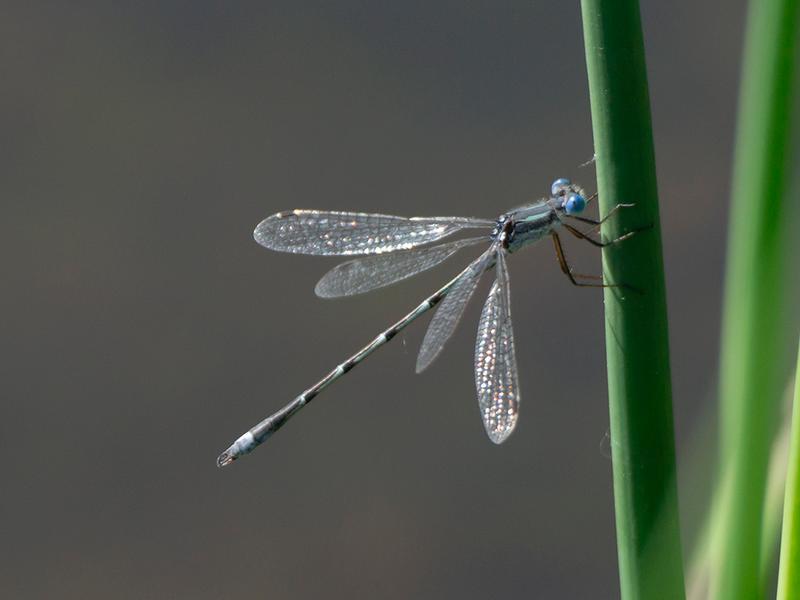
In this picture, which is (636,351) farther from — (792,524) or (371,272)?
(371,272)

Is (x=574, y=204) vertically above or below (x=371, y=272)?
above

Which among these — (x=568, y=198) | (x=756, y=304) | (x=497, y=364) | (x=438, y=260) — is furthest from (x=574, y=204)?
(x=756, y=304)

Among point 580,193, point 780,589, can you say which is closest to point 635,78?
point 780,589

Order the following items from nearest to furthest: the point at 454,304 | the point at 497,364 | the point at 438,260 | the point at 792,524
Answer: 1. the point at 792,524
2. the point at 497,364
3. the point at 454,304
4. the point at 438,260

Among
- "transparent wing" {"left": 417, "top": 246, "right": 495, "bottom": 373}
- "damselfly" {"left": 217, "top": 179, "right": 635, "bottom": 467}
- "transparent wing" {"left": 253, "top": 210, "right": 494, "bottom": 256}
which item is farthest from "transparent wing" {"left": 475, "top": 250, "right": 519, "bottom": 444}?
"transparent wing" {"left": 253, "top": 210, "right": 494, "bottom": 256}

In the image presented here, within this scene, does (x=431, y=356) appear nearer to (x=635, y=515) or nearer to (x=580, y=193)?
(x=580, y=193)

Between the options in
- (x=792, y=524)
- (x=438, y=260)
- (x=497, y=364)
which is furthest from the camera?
(x=438, y=260)

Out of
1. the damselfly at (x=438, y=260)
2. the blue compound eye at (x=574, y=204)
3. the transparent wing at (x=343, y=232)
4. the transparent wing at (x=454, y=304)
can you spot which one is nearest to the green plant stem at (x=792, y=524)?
the damselfly at (x=438, y=260)
